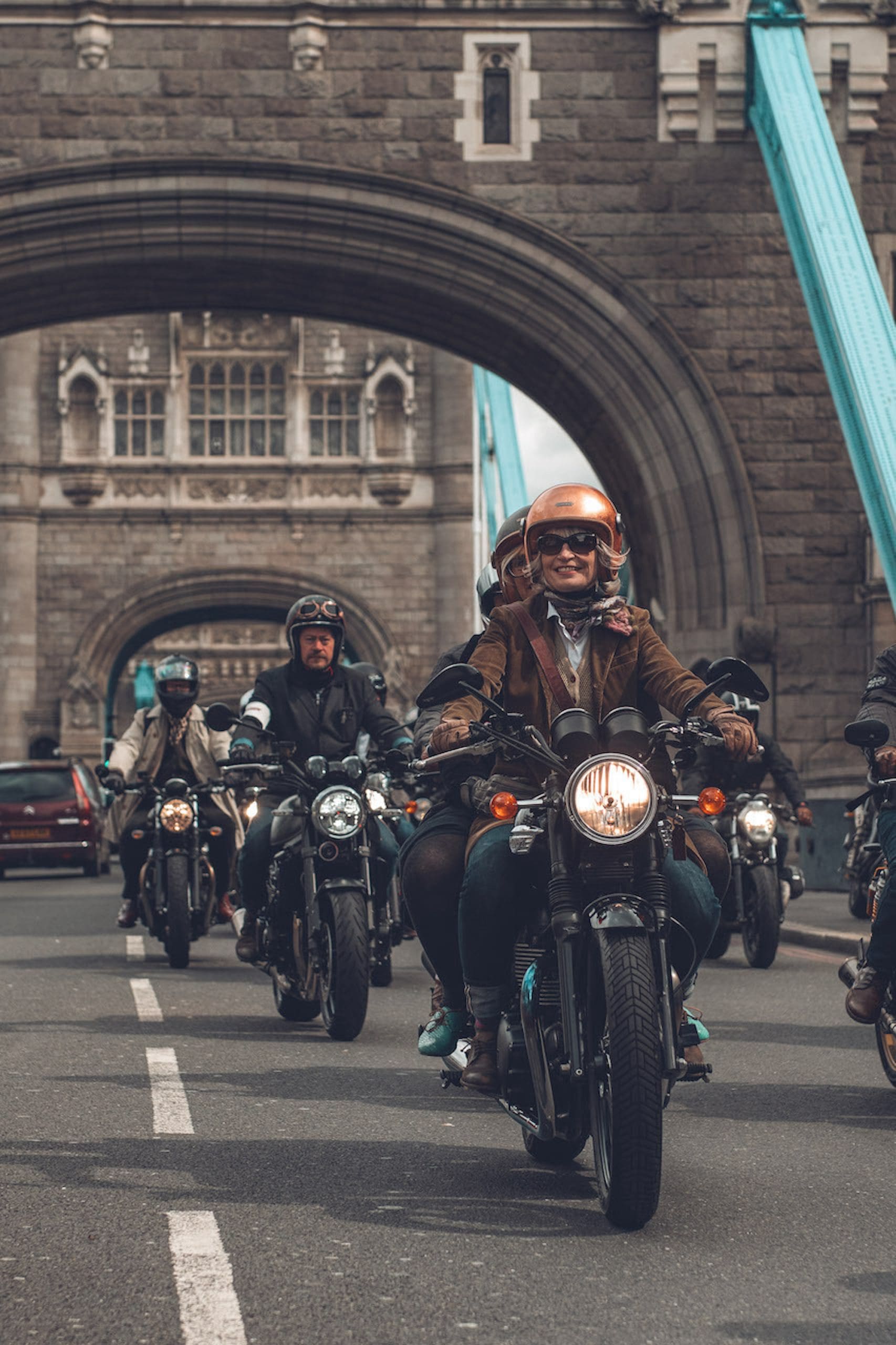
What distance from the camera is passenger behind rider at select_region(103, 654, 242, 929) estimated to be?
37.0ft

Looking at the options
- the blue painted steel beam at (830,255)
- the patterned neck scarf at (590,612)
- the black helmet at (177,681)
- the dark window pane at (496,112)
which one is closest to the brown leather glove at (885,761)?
the patterned neck scarf at (590,612)

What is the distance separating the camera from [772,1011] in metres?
8.91

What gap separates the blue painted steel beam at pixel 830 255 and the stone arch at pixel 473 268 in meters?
1.60

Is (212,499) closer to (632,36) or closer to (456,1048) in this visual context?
(632,36)

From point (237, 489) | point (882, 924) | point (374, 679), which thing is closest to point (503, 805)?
point (882, 924)

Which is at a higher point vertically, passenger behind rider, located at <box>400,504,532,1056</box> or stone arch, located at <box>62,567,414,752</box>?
stone arch, located at <box>62,567,414,752</box>

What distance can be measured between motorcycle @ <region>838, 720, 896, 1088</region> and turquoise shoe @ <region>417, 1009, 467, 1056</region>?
1.59 m

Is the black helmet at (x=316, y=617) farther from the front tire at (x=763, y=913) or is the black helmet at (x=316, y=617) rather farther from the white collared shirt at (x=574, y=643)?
the front tire at (x=763, y=913)

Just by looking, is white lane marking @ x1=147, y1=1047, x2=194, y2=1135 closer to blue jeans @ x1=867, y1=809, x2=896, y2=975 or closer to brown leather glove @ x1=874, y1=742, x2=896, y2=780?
blue jeans @ x1=867, y1=809, x2=896, y2=975

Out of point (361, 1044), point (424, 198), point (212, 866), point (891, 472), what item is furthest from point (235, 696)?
point (361, 1044)

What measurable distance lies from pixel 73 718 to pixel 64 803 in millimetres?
19075

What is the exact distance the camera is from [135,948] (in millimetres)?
12461

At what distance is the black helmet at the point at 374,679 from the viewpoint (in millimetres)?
9256

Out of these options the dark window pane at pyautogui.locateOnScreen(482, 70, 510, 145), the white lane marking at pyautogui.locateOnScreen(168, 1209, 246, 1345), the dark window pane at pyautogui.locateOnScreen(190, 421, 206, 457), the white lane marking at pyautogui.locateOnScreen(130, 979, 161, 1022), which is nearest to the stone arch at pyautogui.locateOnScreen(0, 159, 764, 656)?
the dark window pane at pyautogui.locateOnScreen(482, 70, 510, 145)
